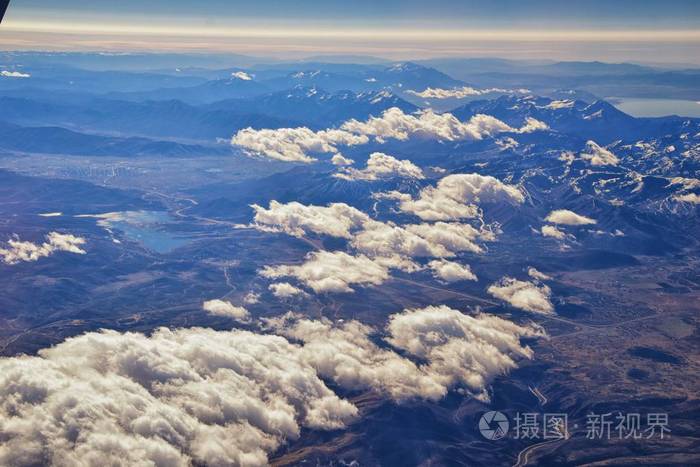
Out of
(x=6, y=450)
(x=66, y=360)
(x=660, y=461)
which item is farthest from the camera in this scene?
(x=660, y=461)

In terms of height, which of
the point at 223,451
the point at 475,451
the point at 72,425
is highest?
the point at 72,425

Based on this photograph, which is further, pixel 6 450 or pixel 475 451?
pixel 475 451

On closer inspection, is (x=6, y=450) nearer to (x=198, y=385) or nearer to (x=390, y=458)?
(x=198, y=385)

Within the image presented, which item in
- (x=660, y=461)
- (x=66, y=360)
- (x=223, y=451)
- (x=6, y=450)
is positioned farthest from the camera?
(x=660, y=461)

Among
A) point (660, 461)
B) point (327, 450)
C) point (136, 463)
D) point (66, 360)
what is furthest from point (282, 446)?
point (660, 461)

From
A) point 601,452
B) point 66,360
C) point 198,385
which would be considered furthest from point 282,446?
point 601,452

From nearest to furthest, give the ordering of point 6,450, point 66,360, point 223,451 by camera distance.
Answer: point 6,450 < point 223,451 < point 66,360

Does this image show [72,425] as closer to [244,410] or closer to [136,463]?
[136,463]

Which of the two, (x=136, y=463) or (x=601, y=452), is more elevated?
(x=136, y=463)

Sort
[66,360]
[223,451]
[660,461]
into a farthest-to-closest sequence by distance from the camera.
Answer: [660,461], [66,360], [223,451]
